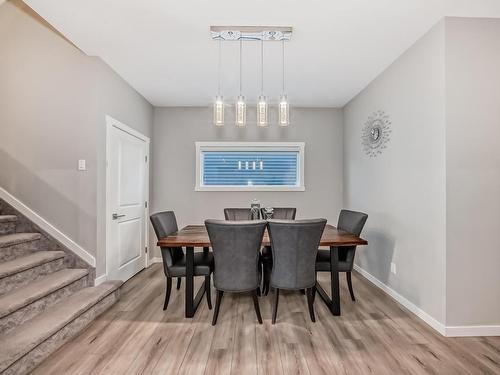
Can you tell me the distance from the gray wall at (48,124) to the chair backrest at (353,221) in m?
2.78

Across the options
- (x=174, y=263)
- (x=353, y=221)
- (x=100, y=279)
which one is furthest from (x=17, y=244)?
(x=353, y=221)

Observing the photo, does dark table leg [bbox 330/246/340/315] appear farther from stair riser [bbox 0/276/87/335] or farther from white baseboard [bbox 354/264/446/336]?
stair riser [bbox 0/276/87/335]

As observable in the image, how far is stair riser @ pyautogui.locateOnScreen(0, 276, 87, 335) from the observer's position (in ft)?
6.53

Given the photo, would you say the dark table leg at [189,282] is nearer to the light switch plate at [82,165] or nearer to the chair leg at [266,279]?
the chair leg at [266,279]

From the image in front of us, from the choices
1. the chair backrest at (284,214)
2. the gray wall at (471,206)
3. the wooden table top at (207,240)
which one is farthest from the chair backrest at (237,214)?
the gray wall at (471,206)

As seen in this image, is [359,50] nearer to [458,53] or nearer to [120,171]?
[458,53]

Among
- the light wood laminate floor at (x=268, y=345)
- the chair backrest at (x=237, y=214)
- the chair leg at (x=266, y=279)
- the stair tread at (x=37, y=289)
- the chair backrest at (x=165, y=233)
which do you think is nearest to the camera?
the light wood laminate floor at (x=268, y=345)

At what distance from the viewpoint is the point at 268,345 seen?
2178 millimetres

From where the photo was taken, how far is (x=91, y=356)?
6.69ft

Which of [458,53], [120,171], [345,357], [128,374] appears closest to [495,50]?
[458,53]

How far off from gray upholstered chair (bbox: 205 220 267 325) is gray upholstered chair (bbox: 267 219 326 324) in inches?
5.7

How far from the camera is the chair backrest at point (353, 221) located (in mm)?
2944

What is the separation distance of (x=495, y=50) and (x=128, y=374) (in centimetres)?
376

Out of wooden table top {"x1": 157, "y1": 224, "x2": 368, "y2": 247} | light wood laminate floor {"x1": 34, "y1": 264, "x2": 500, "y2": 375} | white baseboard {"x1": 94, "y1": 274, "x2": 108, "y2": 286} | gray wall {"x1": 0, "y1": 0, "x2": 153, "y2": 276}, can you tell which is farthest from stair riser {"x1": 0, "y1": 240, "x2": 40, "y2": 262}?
wooden table top {"x1": 157, "y1": 224, "x2": 368, "y2": 247}
